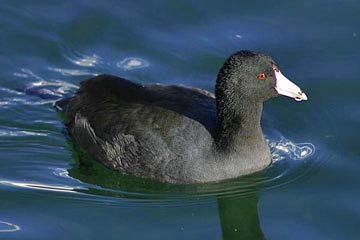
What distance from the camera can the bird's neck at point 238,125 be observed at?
32.6 feet

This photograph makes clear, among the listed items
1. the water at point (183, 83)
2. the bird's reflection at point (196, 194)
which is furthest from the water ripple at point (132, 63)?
the bird's reflection at point (196, 194)

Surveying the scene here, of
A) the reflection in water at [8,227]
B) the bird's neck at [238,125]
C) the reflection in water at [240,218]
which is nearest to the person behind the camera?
the reflection in water at [8,227]

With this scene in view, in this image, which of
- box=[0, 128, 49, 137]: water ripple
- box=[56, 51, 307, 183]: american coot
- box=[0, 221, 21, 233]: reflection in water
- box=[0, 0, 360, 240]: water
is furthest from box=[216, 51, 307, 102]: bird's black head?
box=[0, 221, 21, 233]: reflection in water

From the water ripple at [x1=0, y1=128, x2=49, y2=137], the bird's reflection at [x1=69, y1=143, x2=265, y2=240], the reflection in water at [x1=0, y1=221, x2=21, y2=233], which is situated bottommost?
the reflection in water at [x1=0, y1=221, x2=21, y2=233]

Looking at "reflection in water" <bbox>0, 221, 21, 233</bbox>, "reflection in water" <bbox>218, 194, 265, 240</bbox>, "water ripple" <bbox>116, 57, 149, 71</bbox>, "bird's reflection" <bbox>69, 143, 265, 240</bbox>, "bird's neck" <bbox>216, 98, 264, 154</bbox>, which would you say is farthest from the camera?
"water ripple" <bbox>116, 57, 149, 71</bbox>

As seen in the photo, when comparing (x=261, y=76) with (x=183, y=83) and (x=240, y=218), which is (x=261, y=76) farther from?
(x=183, y=83)

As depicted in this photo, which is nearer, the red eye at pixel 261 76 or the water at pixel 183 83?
the water at pixel 183 83

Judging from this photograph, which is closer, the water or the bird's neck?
the water

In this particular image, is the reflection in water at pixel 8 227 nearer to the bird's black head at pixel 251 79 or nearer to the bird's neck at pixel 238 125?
the bird's neck at pixel 238 125

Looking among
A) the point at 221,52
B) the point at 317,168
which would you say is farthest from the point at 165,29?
the point at 317,168

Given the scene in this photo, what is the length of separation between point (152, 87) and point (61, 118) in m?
1.15

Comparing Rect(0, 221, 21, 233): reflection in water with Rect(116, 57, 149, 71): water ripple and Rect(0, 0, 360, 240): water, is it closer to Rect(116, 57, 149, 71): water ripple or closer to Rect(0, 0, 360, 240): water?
Rect(0, 0, 360, 240): water

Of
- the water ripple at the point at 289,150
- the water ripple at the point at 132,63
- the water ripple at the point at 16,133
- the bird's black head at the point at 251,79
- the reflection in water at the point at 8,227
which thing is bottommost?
the reflection in water at the point at 8,227

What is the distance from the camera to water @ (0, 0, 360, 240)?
9.52m
